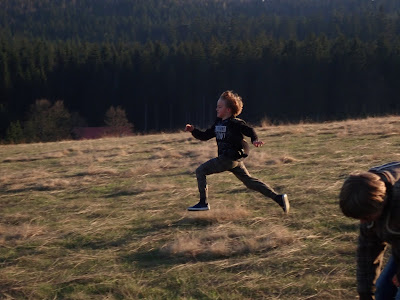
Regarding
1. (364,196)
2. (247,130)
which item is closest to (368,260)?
(364,196)

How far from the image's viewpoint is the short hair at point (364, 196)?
226 centimetres

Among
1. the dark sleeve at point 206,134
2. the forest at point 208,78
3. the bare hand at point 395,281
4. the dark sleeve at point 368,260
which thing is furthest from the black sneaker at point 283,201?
the forest at point 208,78

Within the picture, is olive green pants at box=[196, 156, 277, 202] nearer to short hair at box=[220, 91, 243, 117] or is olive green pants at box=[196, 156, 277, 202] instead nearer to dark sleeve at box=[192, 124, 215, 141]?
dark sleeve at box=[192, 124, 215, 141]

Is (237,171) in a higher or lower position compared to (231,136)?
lower

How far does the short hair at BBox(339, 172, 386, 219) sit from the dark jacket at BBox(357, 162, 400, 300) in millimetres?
68

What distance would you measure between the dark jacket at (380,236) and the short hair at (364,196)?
7 cm

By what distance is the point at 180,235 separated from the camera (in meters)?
5.15

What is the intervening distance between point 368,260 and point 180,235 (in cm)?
277

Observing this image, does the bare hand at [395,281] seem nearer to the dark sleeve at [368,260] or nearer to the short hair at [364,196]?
the dark sleeve at [368,260]

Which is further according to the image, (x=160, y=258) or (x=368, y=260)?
(x=160, y=258)

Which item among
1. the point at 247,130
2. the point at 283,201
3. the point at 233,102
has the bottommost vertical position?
the point at 283,201

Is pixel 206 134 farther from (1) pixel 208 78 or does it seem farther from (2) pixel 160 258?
(1) pixel 208 78

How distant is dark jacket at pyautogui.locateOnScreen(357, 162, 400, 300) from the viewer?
233 cm

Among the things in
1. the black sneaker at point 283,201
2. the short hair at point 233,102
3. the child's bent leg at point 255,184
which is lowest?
the black sneaker at point 283,201
